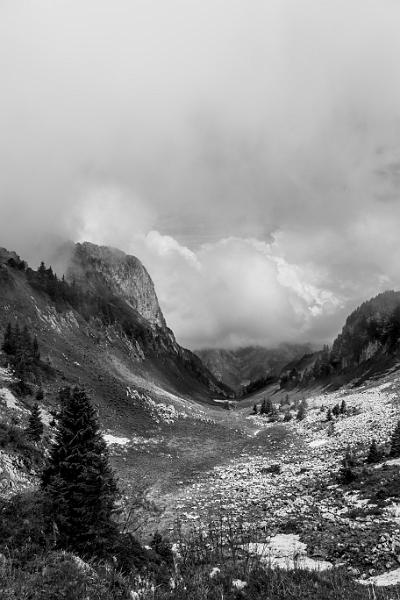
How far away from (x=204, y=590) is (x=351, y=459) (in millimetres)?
23186

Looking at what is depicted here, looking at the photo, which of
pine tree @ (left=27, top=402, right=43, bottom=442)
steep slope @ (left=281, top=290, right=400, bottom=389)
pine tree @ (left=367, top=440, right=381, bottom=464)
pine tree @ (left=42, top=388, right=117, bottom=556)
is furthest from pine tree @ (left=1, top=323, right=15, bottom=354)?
steep slope @ (left=281, top=290, right=400, bottom=389)

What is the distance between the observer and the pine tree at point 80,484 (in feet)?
42.4

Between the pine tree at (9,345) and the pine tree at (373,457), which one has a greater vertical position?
the pine tree at (9,345)

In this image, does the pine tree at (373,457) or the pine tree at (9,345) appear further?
the pine tree at (9,345)

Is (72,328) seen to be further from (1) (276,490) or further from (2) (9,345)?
(1) (276,490)

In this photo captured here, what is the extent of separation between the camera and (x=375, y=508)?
18578 millimetres

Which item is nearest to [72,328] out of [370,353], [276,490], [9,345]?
[9,345]

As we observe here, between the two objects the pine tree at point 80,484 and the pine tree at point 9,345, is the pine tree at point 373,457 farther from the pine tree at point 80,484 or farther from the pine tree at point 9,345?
the pine tree at point 9,345

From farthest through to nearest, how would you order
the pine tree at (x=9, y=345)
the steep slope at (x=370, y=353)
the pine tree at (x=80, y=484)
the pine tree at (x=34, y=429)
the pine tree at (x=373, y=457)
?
the steep slope at (x=370, y=353) < the pine tree at (x=9, y=345) < the pine tree at (x=34, y=429) < the pine tree at (x=373, y=457) < the pine tree at (x=80, y=484)

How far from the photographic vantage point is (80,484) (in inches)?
539

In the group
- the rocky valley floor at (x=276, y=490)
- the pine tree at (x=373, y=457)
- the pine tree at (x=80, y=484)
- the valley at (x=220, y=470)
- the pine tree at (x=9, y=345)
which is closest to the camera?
the pine tree at (x=80, y=484)

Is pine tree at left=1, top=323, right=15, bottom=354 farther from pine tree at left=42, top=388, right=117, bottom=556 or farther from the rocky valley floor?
pine tree at left=42, top=388, right=117, bottom=556

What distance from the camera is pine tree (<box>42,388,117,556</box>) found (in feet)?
42.4

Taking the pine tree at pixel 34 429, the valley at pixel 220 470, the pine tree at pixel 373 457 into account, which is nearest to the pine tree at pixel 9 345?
the valley at pixel 220 470
